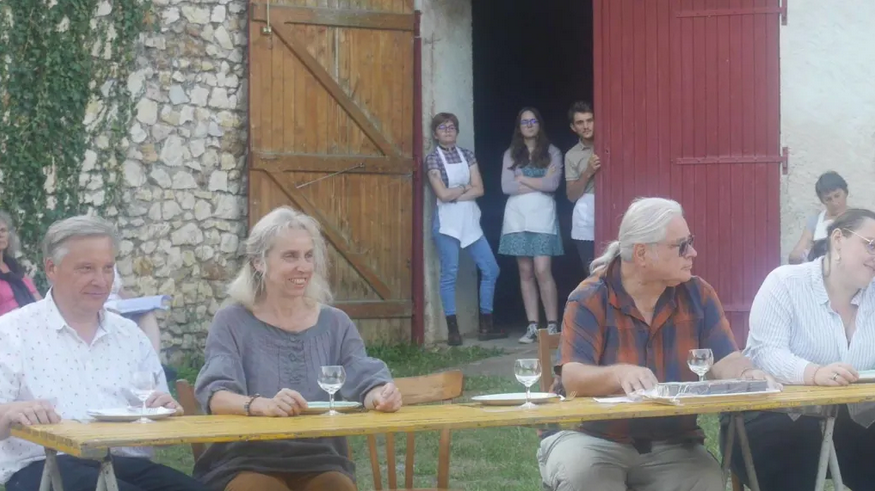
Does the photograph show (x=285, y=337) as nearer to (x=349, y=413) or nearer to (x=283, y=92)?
(x=349, y=413)

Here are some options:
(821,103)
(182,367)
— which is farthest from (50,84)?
(821,103)

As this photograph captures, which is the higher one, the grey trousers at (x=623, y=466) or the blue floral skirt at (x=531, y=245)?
the blue floral skirt at (x=531, y=245)

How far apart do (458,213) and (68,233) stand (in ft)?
19.6

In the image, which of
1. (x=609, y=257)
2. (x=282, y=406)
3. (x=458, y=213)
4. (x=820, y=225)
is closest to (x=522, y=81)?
(x=458, y=213)

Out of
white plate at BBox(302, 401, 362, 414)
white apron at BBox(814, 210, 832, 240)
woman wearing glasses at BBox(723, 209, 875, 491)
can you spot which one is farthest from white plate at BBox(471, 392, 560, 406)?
white apron at BBox(814, 210, 832, 240)

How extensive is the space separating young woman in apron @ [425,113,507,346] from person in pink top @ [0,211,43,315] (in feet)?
11.9

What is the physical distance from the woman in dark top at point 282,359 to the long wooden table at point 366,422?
0.27 metres

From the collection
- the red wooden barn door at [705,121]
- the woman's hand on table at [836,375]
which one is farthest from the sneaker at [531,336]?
the woman's hand on table at [836,375]

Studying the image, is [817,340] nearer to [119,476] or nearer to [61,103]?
[119,476]

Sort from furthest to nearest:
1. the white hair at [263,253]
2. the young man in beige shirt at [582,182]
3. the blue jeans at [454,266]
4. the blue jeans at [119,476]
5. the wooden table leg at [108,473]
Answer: the blue jeans at [454,266] < the young man in beige shirt at [582,182] < the white hair at [263,253] < the blue jeans at [119,476] < the wooden table leg at [108,473]

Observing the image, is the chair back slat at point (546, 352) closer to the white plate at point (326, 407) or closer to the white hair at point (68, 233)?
the white plate at point (326, 407)

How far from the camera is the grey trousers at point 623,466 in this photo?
4.43 metres

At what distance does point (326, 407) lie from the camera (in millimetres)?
4152

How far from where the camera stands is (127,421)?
12.9 feet
